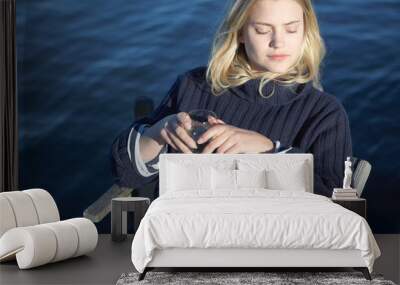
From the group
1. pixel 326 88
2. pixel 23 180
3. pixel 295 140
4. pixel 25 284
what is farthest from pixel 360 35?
pixel 25 284

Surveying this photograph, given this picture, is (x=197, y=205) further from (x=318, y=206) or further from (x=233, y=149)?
(x=233, y=149)

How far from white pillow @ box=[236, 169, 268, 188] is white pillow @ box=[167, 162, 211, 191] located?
0.31m

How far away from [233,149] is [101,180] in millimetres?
1452

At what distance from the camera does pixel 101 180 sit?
841cm

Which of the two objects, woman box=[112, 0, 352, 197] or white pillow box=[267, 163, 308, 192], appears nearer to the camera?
white pillow box=[267, 163, 308, 192]

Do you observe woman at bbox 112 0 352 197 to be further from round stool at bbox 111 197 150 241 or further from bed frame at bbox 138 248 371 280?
bed frame at bbox 138 248 371 280

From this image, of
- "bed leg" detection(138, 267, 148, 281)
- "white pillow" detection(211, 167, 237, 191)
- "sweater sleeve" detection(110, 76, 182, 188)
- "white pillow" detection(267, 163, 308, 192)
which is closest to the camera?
"bed leg" detection(138, 267, 148, 281)

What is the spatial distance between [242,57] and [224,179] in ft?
4.80

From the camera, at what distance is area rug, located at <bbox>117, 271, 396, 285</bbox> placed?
5746 millimetres

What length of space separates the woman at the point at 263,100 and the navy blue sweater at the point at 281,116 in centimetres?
1

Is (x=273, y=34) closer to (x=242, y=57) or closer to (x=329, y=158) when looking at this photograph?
(x=242, y=57)

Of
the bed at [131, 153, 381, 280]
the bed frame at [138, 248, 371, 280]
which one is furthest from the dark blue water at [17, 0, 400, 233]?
the bed frame at [138, 248, 371, 280]

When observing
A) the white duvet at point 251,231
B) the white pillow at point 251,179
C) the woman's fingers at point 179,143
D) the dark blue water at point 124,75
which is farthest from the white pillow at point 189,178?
the white duvet at point 251,231

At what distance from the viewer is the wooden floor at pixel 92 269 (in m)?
5.93
